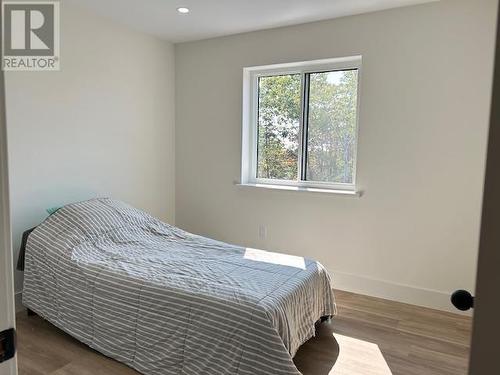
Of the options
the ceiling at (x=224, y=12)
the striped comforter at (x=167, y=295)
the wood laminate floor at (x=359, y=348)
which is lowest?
the wood laminate floor at (x=359, y=348)

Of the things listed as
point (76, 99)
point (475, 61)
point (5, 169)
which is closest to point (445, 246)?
point (475, 61)

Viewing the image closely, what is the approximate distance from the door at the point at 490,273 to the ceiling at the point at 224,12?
2674mm

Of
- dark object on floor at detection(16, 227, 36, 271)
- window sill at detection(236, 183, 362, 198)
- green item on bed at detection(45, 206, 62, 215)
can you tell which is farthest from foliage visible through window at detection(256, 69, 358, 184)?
dark object on floor at detection(16, 227, 36, 271)

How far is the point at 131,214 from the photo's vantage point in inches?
118

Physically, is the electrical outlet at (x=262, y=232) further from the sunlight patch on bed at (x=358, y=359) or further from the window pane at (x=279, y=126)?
the sunlight patch on bed at (x=358, y=359)

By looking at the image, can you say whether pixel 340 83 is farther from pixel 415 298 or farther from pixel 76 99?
pixel 76 99

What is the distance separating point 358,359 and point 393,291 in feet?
3.51

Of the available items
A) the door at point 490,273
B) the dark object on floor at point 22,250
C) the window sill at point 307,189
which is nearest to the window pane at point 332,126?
the window sill at point 307,189

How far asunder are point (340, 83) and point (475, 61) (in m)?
1.07

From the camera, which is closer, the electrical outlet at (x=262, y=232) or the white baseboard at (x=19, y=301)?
the white baseboard at (x=19, y=301)

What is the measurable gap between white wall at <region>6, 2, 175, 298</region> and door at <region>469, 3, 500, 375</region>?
9.85ft

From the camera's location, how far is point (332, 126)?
11.1ft

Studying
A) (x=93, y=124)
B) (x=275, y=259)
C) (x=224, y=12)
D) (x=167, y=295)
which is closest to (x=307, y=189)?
(x=275, y=259)

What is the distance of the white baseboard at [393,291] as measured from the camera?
2.92 meters
